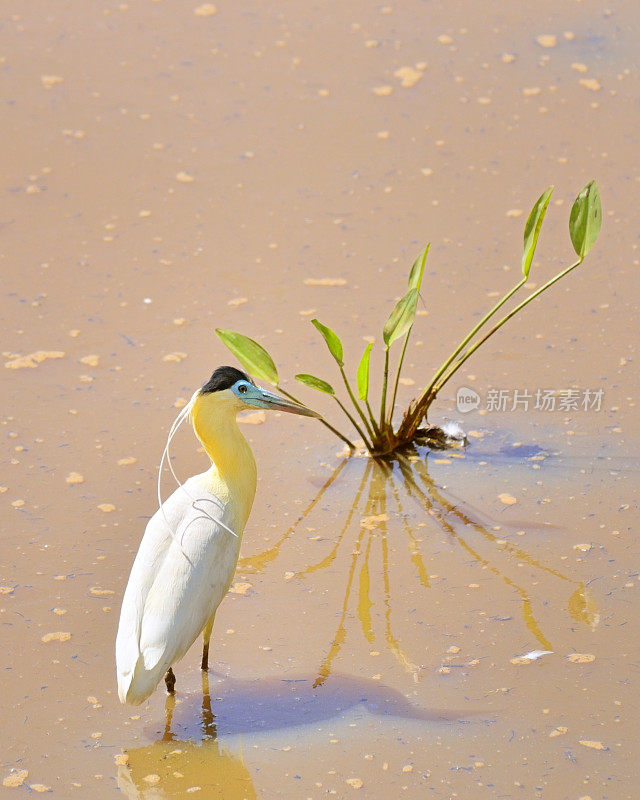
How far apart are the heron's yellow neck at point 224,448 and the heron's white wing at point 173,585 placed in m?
0.06

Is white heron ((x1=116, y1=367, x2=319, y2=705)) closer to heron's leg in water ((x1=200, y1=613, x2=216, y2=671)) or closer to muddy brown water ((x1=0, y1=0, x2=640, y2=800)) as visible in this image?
heron's leg in water ((x1=200, y1=613, x2=216, y2=671))

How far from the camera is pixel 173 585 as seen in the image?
3426 millimetres

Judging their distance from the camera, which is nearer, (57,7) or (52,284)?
(52,284)

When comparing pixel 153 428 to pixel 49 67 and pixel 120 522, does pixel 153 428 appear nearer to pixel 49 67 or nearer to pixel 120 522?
pixel 120 522

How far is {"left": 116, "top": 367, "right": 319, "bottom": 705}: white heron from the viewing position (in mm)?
3275

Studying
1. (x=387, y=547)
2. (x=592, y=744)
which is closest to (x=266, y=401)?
(x=387, y=547)

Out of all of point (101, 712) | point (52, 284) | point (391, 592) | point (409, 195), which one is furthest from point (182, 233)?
point (101, 712)

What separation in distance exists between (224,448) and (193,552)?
39 centimetres

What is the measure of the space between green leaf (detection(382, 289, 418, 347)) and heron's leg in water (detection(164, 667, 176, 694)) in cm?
152

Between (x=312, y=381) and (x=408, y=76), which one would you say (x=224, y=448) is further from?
(x=408, y=76)

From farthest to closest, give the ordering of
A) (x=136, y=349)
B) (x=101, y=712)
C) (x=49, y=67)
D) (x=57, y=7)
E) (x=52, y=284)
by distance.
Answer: (x=57, y=7)
(x=49, y=67)
(x=52, y=284)
(x=136, y=349)
(x=101, y=712)

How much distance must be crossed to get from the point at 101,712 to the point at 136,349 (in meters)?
2.27

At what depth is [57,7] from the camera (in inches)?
319

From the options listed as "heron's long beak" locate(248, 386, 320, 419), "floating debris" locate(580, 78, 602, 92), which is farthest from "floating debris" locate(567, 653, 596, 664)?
"floating debris" locate(580, 78, 602, 92)
